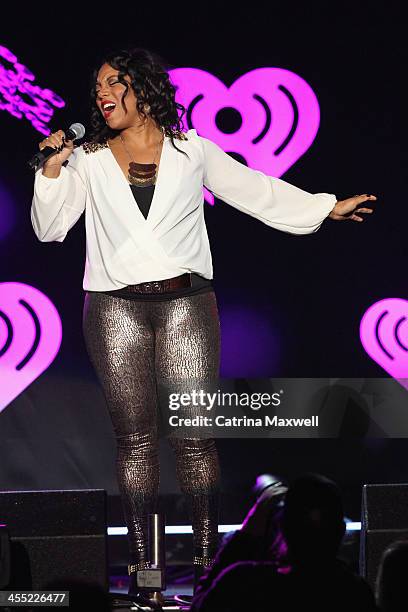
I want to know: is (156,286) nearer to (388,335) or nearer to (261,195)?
(261,195)

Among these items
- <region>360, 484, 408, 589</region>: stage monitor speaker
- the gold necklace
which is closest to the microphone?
the gold necklace

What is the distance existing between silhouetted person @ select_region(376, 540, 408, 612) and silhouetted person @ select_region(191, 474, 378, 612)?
109 mm

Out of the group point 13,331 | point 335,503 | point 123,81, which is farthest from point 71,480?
point 335,503

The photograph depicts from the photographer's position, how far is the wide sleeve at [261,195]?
3109mm

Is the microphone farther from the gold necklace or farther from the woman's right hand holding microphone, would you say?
the gold necklace

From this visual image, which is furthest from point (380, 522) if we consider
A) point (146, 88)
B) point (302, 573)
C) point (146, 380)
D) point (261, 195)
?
point (146, 88)

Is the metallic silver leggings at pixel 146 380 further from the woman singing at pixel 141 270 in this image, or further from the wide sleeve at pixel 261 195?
the wide sleeve at pixel 261 195

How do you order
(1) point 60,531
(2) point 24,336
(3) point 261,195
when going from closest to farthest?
(1) point 60,531 → (3) point 261,195 → (2) point 24,336

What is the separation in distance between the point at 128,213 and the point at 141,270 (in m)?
0.17

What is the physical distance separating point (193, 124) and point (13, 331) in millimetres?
1047

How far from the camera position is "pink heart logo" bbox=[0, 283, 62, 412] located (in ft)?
12.8

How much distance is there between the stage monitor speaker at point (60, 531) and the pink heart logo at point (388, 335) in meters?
1.50

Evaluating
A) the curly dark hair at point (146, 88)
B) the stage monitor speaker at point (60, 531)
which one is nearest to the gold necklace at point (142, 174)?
the curly dark hair at point (146, 88)

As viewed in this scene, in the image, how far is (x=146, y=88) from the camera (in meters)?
3.00
